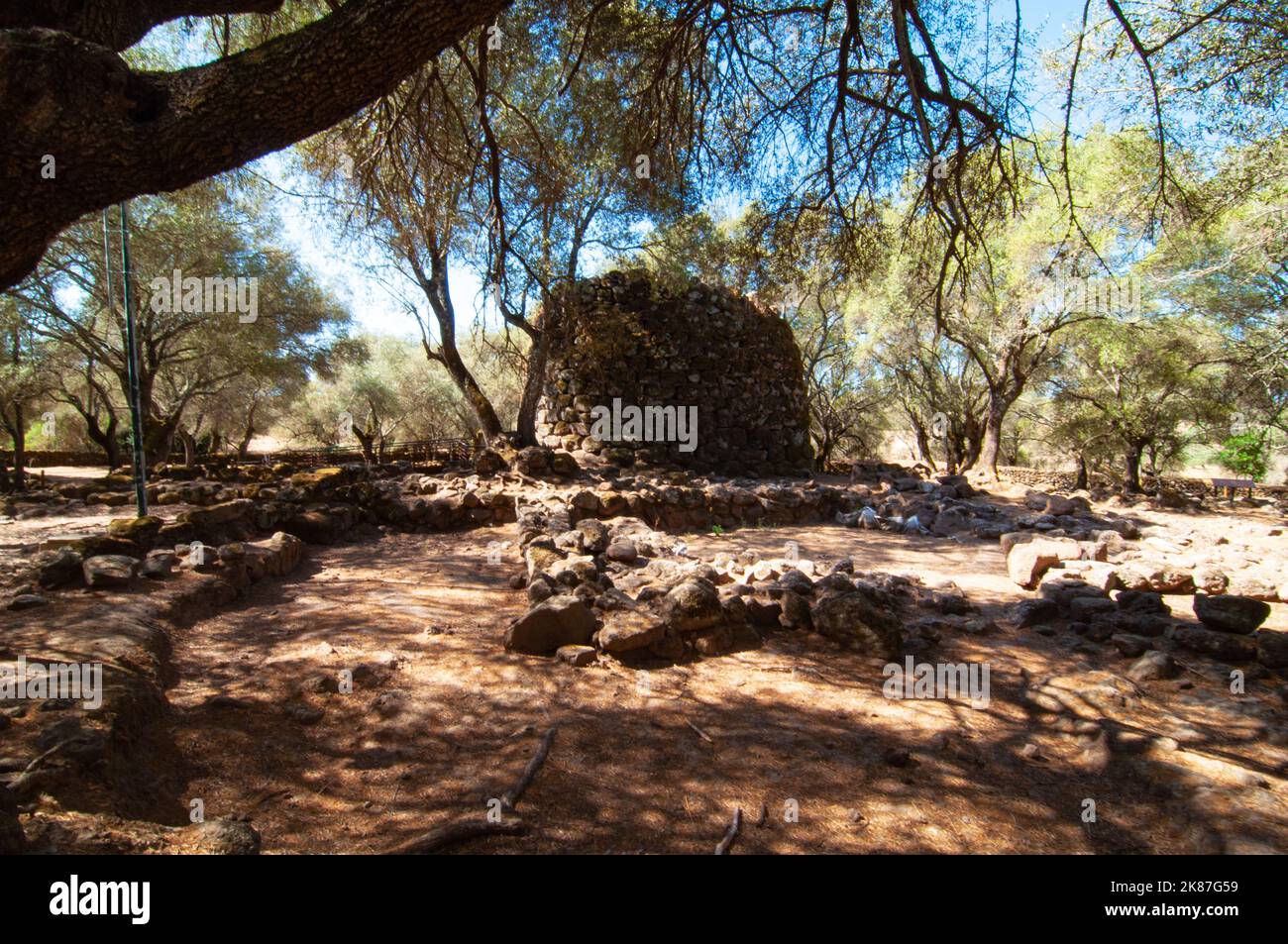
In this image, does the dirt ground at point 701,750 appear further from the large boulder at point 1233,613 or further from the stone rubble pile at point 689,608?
the large boulder at point 1233,613

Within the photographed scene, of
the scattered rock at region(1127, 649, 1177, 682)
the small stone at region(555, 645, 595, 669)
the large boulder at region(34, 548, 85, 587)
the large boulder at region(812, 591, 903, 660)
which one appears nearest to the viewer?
the scattered rock at region(1127, 649, 1177, 682)

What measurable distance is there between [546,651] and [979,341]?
18261mm

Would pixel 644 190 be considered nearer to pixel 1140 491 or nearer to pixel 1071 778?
pixel 1071 778

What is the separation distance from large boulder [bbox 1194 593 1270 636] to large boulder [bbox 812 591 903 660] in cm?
209

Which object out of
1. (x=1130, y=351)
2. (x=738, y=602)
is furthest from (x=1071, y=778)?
(x=1130, y=351)

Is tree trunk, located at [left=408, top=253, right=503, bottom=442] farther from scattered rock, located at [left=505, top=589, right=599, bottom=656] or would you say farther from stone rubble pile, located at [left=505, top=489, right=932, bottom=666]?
scattered rock, located at [left=505, top=589, right=599, bottom=656]

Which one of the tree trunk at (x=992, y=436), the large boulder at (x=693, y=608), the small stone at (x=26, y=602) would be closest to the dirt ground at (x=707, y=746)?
the large boulder at (x=693, y=608)

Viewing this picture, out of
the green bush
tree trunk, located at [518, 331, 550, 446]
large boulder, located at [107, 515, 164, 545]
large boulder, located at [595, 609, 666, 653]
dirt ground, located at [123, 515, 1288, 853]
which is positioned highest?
tree trunk, located at [518, 331, 550, 446]

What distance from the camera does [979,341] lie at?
18.4 m

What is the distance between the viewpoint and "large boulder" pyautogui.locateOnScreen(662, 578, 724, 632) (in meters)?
4.57

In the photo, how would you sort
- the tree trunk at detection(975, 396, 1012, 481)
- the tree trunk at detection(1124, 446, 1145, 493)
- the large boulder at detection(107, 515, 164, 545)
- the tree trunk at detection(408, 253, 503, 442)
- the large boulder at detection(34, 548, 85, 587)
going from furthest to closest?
the tree trunk at detection(975, 396, 1012, 481) < the tree trunk at detection(1124, 446, 1145, 493) < the tree trunk at detection(408, 253, 503, 442) < the large boulder at detection(107, 515, 164, 545) < the large boulder at detection(34, 548, 85, 587)

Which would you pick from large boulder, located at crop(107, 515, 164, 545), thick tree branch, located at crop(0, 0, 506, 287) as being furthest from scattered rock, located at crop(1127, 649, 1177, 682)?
large boulder, located at crop(107, 515, 164, 545)

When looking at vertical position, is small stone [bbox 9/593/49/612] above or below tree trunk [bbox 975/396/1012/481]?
below

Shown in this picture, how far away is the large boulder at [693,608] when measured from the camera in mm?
4570
